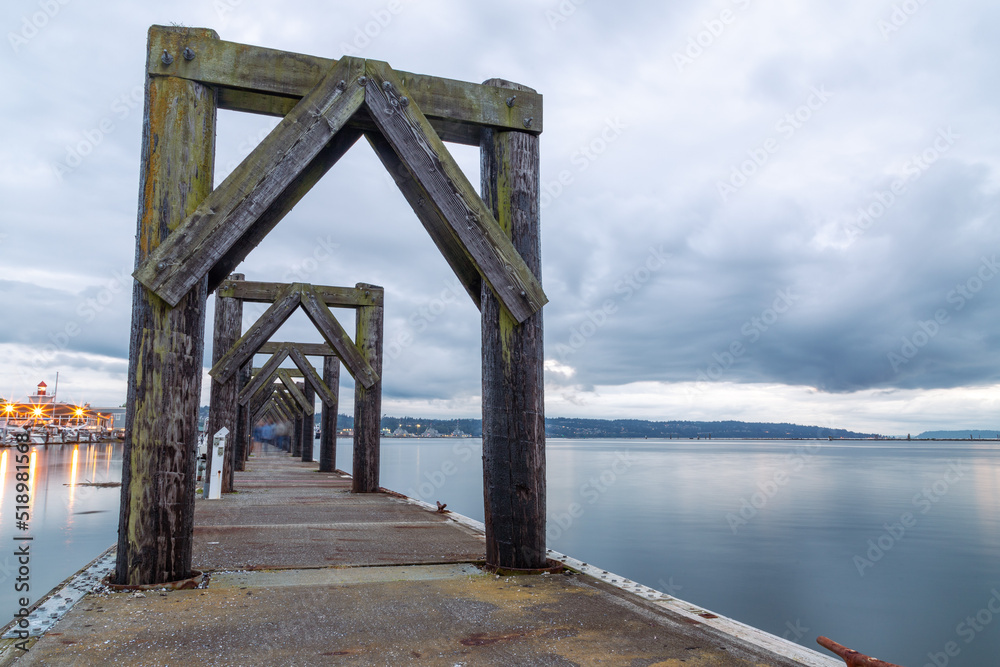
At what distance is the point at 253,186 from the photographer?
3.91 meters

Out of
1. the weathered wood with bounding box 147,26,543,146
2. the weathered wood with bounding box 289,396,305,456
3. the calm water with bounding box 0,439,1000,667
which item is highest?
the weathered wood with bounding box 147,26,543,146

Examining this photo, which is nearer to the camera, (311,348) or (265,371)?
(265,371)

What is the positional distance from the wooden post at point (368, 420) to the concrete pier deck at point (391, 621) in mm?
6490

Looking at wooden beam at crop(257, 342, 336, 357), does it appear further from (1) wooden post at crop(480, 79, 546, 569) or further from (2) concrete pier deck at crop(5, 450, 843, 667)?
(1) wooden post at crop(480, 79, 546, 569)

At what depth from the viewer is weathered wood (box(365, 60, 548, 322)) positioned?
415 centimetres

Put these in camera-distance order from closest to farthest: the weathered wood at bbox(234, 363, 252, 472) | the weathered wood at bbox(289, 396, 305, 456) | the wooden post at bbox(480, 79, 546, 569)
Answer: the wooden post at bbox(480, 79, 546, 569) → the weathered wood at bbox(234, 363, 252, 472) → the weathered wood at bbox(289, 396, 305, 456)

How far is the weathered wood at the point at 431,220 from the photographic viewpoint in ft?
14.9

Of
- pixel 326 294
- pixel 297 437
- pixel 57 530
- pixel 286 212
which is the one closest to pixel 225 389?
pixel 326 294

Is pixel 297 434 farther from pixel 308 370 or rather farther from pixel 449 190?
pixel 449 190

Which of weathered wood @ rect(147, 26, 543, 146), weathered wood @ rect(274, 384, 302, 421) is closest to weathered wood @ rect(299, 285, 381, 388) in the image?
weathered wood @ rect(147, 26, 543, 146)

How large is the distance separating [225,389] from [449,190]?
8.69m

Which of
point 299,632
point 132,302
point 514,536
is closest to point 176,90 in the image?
point 132,302

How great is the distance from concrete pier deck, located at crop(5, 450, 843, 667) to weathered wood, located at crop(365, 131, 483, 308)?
2186 mm

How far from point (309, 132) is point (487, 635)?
3.17m
